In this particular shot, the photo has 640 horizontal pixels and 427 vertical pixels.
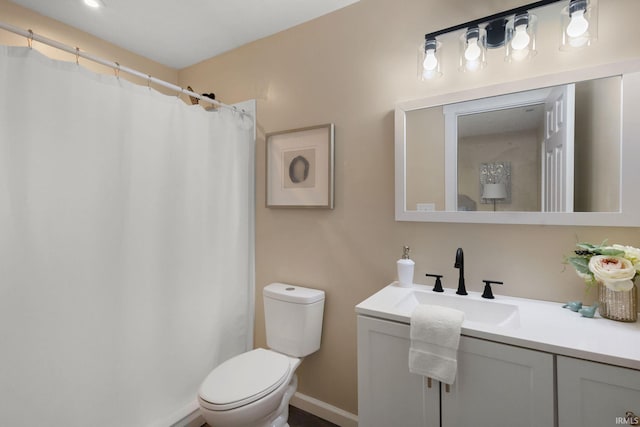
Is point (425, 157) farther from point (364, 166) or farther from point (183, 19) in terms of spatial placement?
point (183, 19)

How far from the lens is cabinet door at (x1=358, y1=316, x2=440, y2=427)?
3.55ft

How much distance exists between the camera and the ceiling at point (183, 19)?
67.4 inches

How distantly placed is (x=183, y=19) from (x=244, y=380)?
212cm

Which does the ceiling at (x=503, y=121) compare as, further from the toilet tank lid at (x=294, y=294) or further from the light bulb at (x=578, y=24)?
the toilet tank lid at (x=294, y=294)

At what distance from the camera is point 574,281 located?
1219 millimetres

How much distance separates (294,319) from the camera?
1753 millimetres

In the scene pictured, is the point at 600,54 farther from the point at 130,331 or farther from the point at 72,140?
the point at 130,331

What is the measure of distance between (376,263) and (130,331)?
1.34m

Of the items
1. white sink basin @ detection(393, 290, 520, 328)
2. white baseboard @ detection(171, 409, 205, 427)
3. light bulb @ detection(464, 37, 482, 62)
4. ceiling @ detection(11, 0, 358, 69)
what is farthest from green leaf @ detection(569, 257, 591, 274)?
white baseboard @ detection(171, 409, 205, 427)

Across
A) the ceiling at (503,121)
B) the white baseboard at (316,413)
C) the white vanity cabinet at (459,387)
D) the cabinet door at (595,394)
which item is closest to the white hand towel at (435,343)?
the white vanity cabinet at (459,387)

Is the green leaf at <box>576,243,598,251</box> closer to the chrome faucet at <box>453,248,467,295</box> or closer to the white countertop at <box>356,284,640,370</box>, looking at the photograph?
the white countertop at <box>356,284,640,370</box>

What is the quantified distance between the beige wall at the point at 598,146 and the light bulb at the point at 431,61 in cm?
58

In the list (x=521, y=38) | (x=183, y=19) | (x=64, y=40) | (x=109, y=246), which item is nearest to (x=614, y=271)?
(x=521, y=38)

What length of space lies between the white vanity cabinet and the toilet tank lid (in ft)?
1.85
